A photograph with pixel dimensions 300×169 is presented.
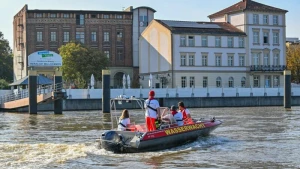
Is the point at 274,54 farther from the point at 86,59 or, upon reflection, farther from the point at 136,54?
the point at 86,59

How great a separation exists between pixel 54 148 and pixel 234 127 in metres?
12.5

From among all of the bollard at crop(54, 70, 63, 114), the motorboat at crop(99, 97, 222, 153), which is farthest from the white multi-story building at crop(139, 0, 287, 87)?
the motorboat at crop(99, 97, 222, 153)

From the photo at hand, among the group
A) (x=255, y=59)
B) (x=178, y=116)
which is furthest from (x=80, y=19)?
(x=178, y=116)

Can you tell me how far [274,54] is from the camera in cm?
7544

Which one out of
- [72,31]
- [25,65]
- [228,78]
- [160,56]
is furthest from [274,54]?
[25,65]

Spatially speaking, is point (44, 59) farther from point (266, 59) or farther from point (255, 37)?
point (266, 59)

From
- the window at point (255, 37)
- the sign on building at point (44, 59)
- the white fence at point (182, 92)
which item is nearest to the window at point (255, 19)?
the window at point (255, 37)

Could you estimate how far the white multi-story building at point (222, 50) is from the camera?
70.0m

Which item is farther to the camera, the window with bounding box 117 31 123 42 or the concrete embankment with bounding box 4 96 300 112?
the window with bounding box 117 31 123 42

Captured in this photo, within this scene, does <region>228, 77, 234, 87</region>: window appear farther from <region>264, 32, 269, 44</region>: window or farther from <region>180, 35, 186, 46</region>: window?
<region>180, 35, 186, 46</region>: window

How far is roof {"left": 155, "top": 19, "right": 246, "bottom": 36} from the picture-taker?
2758 inches

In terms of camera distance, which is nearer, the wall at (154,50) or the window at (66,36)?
the wall at (154,50)

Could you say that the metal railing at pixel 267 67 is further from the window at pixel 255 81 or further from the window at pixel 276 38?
the window at pixel 276 38

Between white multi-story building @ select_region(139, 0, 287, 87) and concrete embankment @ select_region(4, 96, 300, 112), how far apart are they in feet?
34.1
